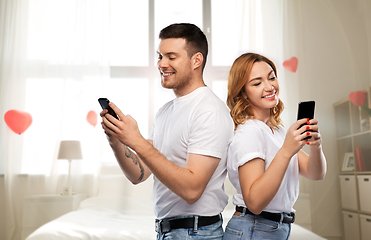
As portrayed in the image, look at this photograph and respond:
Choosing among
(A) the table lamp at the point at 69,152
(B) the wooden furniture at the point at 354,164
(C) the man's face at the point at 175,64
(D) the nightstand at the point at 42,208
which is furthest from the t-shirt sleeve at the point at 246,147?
(A) the table lamp at the point at 69,152

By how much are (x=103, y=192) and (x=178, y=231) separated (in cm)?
239

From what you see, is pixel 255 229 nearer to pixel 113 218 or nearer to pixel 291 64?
pixel 113 218

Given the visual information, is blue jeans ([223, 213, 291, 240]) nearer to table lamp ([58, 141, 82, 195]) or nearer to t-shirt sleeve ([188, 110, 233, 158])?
t-shirt sleeve ([188, 110, 233, 158])

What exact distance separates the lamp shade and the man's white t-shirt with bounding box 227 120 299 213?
246 cm

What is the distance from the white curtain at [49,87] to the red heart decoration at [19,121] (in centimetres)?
4

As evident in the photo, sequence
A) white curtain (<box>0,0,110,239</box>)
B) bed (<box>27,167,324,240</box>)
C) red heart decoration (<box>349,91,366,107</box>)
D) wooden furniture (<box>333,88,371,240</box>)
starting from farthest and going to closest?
white curtain (<box>0,0,110,239</box>) → red heart decoration (<box>349,91,366,107</box>) → wooden furniture (<box>333,88,371,240</box>) → bed (<box>27,167,324,240</box>)

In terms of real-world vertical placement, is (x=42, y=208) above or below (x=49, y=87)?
below

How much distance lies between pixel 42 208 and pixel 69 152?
55 centimetres

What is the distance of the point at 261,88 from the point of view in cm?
96

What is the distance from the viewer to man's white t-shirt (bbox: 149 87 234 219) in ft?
2.90

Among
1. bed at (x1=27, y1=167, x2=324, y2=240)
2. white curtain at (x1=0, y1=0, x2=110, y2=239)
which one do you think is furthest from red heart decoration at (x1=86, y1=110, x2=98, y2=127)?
bed at (x1=27, y1=167, x2=324, y2=240)

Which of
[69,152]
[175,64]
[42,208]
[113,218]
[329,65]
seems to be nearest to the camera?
[175,64]

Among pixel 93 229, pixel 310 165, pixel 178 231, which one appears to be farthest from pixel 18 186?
pixel 310 165

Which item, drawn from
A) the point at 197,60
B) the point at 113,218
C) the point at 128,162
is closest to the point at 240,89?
the point at 197,60
